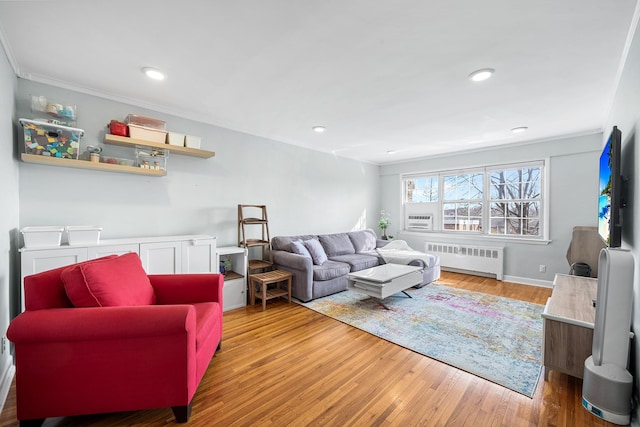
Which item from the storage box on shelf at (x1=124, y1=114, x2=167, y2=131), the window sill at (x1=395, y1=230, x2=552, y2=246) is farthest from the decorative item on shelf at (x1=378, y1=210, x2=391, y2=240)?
the storage box on shelf at (x1=124, y1=114, x2=167, y2=131)

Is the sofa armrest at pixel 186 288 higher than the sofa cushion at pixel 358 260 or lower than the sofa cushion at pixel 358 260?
higher

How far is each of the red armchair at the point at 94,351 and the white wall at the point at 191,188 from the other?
140cm

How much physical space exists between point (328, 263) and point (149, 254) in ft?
7.69

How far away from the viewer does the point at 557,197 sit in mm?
4281

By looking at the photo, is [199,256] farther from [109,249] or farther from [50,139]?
[50,139]

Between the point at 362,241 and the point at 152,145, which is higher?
the point at 152,145

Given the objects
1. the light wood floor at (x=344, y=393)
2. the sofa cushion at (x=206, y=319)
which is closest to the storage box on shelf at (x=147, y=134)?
the sofa cushion at (x=206, y=319)

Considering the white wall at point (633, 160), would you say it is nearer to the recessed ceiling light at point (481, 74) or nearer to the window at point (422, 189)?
the recessed ceiling light at point (481, 74)

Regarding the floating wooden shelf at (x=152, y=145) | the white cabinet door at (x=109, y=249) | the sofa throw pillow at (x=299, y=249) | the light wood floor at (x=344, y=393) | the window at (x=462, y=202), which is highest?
the floating wooden shelf at (x=152, y=145)

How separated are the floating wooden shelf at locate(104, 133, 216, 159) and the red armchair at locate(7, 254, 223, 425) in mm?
1573

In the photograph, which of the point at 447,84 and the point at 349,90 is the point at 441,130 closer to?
the point at 447,84

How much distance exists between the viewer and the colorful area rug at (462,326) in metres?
2.15

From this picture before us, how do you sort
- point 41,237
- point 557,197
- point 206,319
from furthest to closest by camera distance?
point 557,197 → point 41,237 → point 206,319

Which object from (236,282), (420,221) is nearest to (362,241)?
(420,221)
